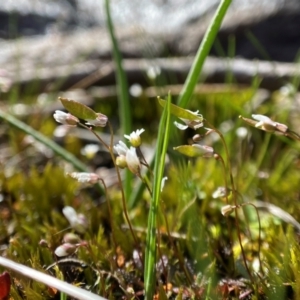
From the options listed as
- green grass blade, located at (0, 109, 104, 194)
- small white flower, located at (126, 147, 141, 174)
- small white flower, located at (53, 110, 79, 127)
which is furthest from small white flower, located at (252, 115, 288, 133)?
green grass blade, located at (0, 109, 104, 194)

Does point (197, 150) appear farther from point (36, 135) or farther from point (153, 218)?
point (36, 135)

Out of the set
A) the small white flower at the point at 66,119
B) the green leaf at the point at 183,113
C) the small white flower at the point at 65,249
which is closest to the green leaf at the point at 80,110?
the small white flower at the point at 66,119

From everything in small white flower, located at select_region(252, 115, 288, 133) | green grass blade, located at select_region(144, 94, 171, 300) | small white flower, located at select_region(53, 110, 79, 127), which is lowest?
green grass blade, located at select_region(144, 94, 171, 300)

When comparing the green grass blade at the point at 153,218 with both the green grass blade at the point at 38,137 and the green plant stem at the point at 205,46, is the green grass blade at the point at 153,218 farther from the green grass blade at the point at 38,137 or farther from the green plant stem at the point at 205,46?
the green grass blade at the point at 38,137

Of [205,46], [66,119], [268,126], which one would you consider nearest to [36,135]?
[66,119]

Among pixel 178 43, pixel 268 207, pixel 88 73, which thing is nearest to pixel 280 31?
pixel 178 43

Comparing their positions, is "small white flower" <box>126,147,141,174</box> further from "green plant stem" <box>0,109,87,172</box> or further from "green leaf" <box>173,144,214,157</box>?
"green plant stem" <box>0,109,87,172</box>

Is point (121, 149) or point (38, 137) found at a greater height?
point (121, 149)

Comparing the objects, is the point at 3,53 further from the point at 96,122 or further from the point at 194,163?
the point at 96,122
